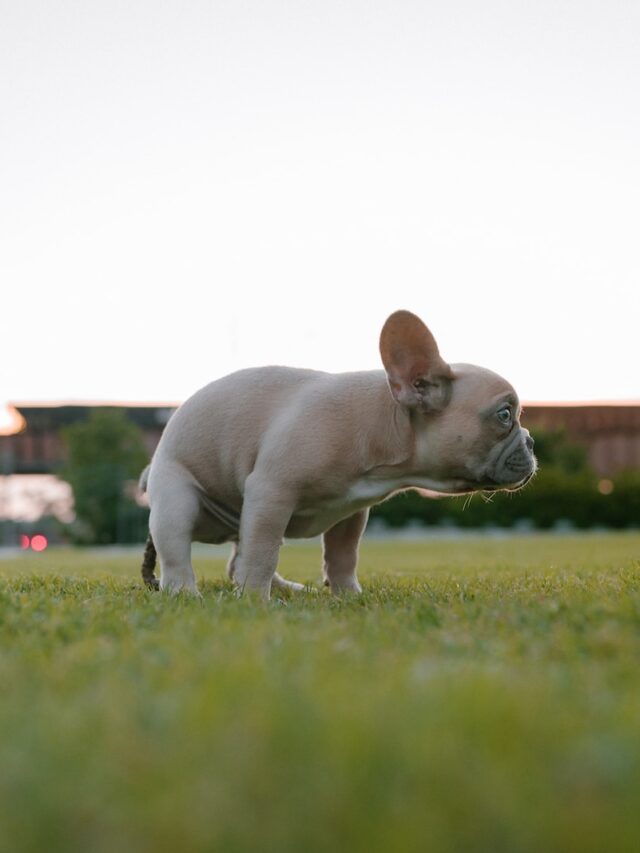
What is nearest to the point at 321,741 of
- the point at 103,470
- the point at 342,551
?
the point at 342,551

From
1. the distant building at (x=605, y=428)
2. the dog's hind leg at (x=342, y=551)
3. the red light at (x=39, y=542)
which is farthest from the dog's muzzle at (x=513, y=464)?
the distant building at (x=605, y=428)

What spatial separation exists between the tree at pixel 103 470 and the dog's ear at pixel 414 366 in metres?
24.2

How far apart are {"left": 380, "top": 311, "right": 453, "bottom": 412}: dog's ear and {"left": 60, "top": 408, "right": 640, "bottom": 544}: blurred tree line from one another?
24674 millimetres

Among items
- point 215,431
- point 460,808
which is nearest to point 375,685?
point 460,808

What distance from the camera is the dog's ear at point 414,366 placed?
4.30 metres

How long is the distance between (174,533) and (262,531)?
52cm

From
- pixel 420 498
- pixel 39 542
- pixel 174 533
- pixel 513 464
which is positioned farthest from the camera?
pixel 420 498

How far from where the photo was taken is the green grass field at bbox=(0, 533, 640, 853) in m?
1.18

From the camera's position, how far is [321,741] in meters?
1.49

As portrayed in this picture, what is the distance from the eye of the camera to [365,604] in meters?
3.90

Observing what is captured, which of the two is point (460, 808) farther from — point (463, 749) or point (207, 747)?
point (207, 747)

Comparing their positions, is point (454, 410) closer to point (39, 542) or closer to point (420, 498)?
point (39, 542)

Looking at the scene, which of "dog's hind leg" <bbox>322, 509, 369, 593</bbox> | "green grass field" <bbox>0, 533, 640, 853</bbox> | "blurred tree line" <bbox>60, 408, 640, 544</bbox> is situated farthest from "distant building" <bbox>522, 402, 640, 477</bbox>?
"green grass field" <bbox>0, 533, 640, 853</bbox>

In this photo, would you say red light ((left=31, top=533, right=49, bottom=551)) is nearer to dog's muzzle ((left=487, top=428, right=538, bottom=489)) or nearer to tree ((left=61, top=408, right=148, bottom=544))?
tree ((left=61, top=408, right=148, bottom=544))
